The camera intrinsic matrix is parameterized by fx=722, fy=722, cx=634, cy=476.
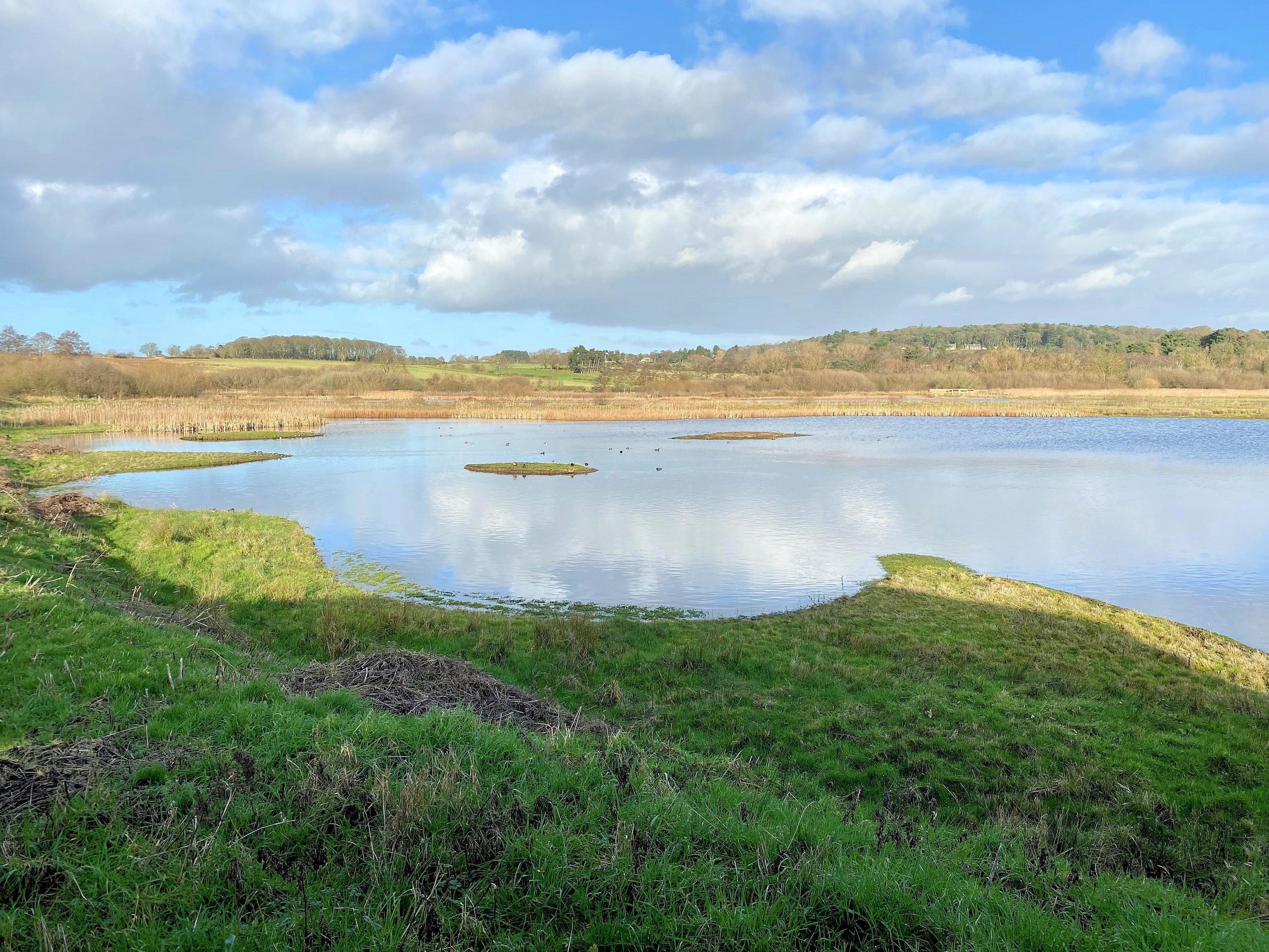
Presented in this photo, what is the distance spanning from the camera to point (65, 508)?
1872cm

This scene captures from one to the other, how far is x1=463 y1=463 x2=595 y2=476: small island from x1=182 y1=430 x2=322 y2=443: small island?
2234 centimetres

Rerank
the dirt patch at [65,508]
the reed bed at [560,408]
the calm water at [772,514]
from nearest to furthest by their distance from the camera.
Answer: the calm water at [772,514], the dirt patch at [65,508], the reed bed at [560,408]

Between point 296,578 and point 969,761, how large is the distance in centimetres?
1340

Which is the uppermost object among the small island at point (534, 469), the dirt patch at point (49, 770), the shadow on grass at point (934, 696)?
the dirt patch at point (49, 770)

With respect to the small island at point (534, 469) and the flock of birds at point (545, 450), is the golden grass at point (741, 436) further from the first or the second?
the small island at point (534, 469)

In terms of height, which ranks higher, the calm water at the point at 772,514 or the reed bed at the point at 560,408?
the reed bed at the point at 560,408

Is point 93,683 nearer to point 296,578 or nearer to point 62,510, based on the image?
point 296,578

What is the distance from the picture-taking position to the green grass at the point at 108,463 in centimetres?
2922

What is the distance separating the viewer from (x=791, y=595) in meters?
15.5

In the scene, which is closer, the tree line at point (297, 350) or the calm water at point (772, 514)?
the calm water at point (772, 514)

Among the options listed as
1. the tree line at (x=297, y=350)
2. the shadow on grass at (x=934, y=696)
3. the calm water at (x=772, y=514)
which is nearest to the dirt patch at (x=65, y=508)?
the shadow on grass at (x=934, y=696)

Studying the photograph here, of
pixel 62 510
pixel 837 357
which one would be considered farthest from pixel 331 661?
pixel 837 357

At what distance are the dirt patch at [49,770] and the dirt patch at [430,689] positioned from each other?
189 cm

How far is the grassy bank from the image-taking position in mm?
3818
